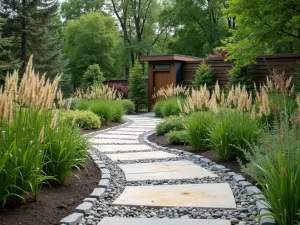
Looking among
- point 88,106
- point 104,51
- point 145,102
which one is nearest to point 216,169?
point 88,106

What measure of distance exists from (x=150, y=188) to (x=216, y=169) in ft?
4.14

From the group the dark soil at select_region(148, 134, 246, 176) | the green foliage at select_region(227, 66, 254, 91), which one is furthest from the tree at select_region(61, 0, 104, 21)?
the dark soil at select_region(148, 134, 246, 176)

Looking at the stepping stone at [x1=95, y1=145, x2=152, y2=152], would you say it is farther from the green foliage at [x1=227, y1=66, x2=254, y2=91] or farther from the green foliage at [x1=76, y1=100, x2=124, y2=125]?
the green foliage at [x1=227, y1=66, x2=254, y2=91]

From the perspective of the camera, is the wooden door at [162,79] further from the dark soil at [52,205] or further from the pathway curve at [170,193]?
the dark soil at [52,205]

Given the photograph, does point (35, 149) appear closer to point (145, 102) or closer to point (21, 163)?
point (21, 163)

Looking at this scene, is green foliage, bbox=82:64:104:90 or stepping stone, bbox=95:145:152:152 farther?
green foliage, bbox=82:64:104:90

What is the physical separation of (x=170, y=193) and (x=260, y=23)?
5102mm

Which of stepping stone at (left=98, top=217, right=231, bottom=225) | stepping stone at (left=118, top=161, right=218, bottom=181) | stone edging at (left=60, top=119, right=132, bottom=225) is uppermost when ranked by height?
stone edging at (left=60, top=119, right=132, bottom=225)

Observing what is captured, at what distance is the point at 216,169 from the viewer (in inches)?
188

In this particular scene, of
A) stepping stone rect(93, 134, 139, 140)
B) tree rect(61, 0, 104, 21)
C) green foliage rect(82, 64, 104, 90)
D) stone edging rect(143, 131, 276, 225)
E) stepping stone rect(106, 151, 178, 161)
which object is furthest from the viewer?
tree rect(61, 0, 104, 21)

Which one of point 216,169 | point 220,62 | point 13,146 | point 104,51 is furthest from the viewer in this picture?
point 104,51

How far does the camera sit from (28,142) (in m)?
2.99

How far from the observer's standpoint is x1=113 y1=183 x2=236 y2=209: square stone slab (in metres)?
3.33

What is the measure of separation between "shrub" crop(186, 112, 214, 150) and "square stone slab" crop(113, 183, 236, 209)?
1.99m
